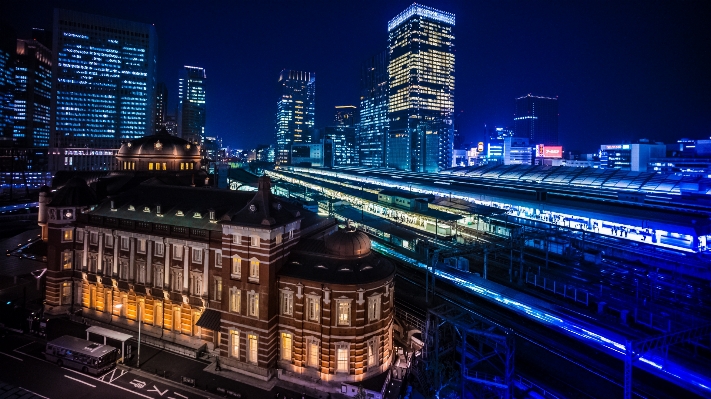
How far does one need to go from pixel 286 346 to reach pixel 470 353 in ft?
54.6

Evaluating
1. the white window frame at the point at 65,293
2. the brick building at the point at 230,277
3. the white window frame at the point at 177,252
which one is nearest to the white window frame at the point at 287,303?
the brick building at the point at 230,277

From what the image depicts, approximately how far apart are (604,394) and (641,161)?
172976mm

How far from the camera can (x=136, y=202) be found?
50406mm

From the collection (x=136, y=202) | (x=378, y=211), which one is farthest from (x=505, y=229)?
(x=136, y=202)

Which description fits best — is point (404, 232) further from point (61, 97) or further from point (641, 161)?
point (61, 97)

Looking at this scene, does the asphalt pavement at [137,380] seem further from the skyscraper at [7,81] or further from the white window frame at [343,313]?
the skyscraper at [7,81]

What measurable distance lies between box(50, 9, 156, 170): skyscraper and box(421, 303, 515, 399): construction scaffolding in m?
181

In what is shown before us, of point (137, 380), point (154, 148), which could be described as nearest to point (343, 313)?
point (137, 380)

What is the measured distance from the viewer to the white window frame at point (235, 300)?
39719mm

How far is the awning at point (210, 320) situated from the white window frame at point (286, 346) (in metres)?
6.50

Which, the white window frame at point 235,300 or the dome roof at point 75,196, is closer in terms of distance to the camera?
the white window frame at point 235,300

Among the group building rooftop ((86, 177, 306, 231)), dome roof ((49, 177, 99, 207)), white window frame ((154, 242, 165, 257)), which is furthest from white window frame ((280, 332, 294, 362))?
dome roof ((49, 177, 99, 207))

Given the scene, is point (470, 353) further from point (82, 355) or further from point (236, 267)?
point (82, 355)

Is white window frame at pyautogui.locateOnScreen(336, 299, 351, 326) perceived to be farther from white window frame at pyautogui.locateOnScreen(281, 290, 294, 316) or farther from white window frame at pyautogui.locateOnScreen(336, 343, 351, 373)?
white window frame at pyautogui.locateOnScreen(281, 290, 294, 316)
